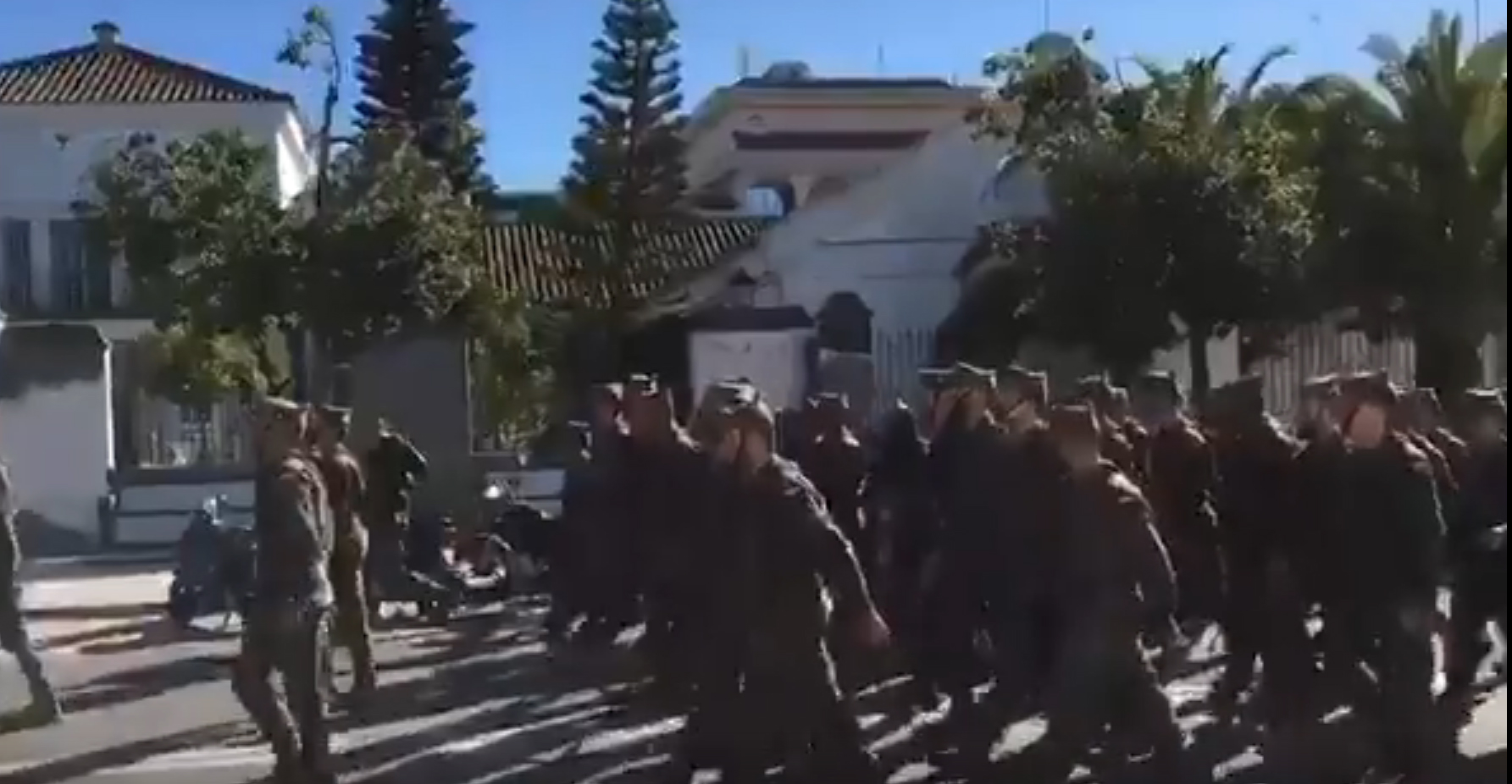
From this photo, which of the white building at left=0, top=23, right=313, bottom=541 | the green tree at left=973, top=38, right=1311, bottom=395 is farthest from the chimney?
the green tree at left=973, top=38, right=1311, bottom=395

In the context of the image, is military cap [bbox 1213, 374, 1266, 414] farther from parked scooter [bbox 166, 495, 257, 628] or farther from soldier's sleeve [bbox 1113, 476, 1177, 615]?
parked scooter [bbox 166, 495, 257, 628]

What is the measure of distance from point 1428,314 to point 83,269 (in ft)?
84.5

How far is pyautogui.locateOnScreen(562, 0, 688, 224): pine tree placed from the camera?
38.5 metres

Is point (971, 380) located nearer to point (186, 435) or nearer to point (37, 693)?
point (37, 693)

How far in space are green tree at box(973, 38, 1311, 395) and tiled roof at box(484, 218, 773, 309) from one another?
8086mm

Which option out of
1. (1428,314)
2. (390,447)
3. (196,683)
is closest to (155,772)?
(196,683)

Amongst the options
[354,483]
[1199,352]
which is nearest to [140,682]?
[354,483]

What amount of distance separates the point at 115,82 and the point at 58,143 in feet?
6.28

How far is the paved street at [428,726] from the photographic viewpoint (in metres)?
11.6

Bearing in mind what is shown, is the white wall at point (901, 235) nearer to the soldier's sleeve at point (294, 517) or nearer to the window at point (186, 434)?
the window at point (186, 434)

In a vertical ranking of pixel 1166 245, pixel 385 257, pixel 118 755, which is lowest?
pixel 118 755

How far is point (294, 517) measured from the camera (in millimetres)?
10367

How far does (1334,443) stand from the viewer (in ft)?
33.4

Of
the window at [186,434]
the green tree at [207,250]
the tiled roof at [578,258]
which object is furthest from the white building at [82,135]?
the window at [186,434]
